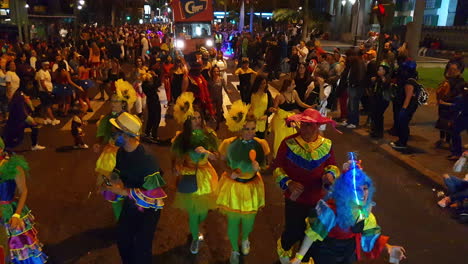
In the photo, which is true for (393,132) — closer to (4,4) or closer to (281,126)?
(281,126)

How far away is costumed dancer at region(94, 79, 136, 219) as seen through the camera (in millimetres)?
5531

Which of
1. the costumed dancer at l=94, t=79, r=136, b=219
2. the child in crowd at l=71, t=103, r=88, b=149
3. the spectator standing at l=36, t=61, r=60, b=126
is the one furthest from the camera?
the spectator standing at l=36, t=61, r=60, b=126

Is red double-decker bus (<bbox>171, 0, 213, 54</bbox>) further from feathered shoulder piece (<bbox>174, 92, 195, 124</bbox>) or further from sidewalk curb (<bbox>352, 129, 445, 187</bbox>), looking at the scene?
feathered shoulder piece (<bbox>174, 92, 195, 124</bbox>)

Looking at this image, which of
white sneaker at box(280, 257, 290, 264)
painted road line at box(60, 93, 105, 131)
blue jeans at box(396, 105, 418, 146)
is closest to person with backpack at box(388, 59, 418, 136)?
blue jeans at box(396, 105, 418, 146)

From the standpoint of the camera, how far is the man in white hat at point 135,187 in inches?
160

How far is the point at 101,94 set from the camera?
1555 centimetres

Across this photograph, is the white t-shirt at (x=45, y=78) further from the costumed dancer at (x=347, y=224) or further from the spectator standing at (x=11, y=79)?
the costumed dancer at (x=347, y=224)

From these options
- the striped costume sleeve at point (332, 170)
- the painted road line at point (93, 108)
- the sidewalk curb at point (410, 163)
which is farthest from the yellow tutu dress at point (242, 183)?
the painted road line at point (93, 108)

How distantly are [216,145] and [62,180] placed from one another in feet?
13.1

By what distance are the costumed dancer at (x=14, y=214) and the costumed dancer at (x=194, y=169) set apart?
166 cm

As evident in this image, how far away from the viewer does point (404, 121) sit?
9.33 meters

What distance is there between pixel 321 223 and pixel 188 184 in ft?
6.75

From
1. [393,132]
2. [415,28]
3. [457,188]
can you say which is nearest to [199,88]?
[393,132]

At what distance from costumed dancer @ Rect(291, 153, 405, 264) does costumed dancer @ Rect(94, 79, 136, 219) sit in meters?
2.69
